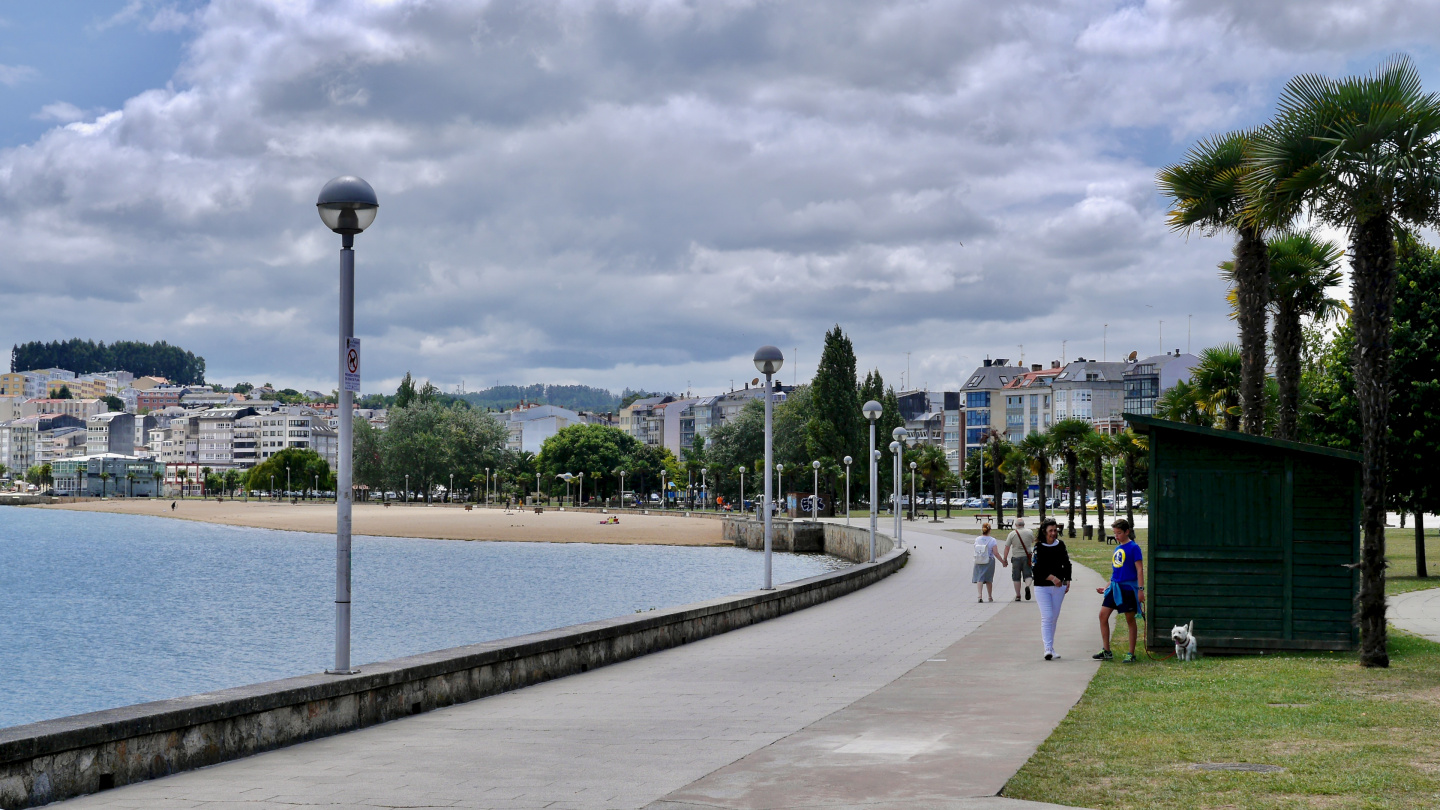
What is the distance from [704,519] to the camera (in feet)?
350

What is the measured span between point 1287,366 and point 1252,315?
2.04 meters

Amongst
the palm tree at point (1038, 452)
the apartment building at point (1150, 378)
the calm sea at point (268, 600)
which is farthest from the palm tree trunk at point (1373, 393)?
the apartment building at point (1150, 378)

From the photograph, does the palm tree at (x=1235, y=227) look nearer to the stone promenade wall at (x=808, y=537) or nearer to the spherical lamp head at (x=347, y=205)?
the spherical lamp head at (x=347, y=205)

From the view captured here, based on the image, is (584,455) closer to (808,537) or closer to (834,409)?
(834,409)

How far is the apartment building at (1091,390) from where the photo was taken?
151m

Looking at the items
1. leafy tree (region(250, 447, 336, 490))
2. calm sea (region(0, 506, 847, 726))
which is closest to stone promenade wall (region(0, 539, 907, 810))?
calm sea (region(0, 506, 847, 726))

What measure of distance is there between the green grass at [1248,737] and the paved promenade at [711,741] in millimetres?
358

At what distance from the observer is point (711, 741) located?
28.2 feet

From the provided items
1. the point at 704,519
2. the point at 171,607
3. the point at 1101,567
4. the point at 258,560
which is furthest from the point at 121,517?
the point at 1101,567

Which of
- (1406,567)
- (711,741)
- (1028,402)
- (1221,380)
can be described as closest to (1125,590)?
(711,741)

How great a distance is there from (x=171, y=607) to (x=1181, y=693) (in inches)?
1510

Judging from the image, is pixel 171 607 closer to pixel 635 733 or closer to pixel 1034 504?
pixel 635 733

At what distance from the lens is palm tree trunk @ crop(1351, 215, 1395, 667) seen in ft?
39.5

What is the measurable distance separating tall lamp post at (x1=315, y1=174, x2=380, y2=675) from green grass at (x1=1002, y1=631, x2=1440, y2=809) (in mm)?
5379
